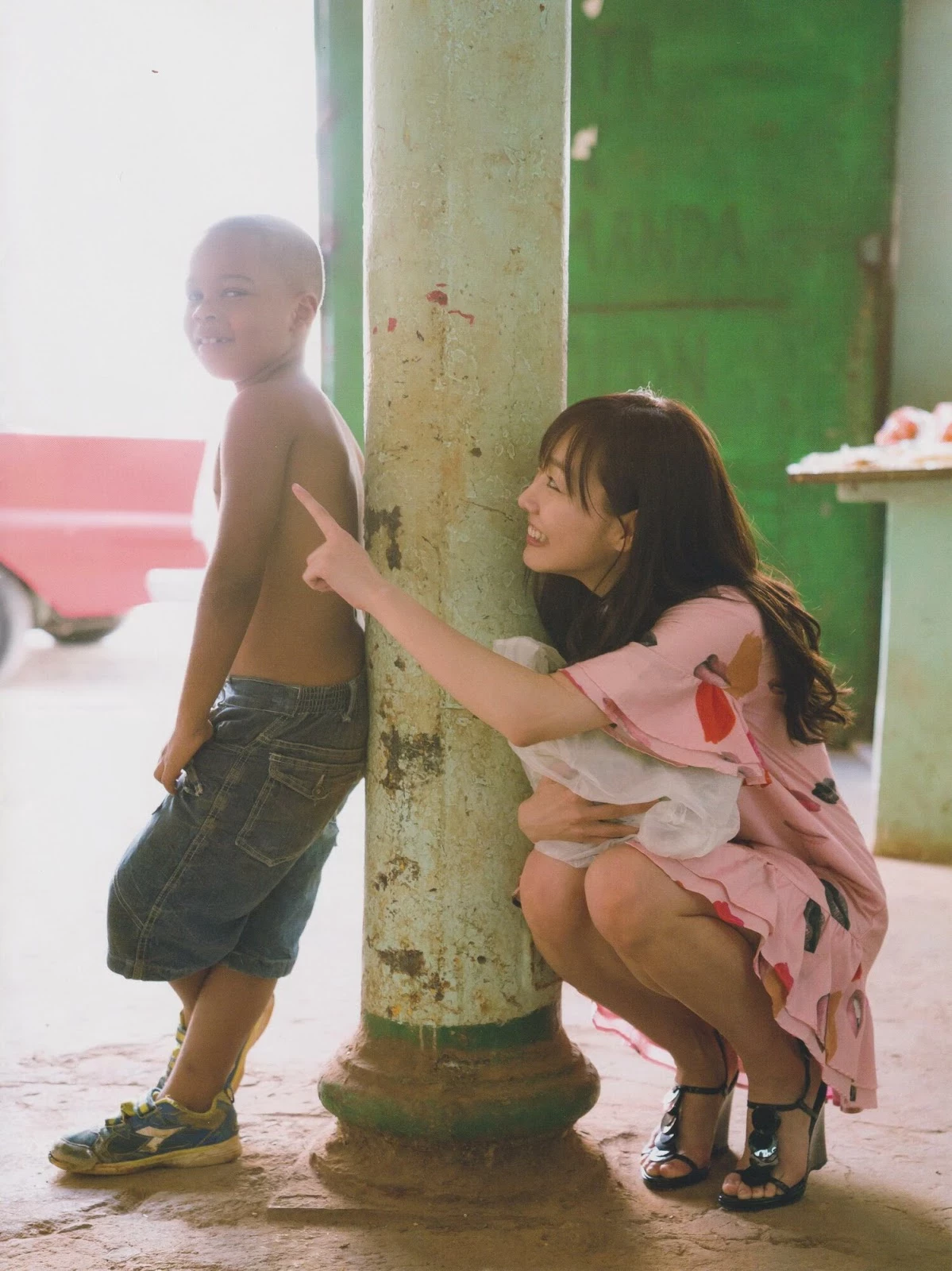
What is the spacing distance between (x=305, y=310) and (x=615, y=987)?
3.55 ft

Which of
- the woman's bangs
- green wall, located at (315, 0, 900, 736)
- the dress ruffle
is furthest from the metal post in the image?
green wall, located at (315, 0, 900, 736)

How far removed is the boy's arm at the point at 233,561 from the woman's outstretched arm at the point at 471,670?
0.58ft

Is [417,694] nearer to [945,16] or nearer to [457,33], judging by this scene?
[457,33]

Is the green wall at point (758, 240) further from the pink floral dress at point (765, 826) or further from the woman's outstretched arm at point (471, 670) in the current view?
the woman's outstretched arm at point (471, 670)

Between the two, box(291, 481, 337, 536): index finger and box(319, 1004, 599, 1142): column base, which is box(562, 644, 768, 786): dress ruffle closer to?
box(291, 481, 337, 536): index finger

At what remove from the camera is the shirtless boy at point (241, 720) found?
1.84 metres

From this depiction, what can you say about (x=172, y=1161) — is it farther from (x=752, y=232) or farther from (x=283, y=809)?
(x=752, y=232)

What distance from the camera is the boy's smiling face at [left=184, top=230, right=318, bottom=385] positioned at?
1911mm

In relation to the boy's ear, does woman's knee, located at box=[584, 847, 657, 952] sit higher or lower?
lower

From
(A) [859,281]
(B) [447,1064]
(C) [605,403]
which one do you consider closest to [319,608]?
(C) [605,403]

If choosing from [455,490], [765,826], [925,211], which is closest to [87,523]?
[925,211]

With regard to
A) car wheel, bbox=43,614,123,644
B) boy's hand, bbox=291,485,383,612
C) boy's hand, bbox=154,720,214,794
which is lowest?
car wheel, bbox=43,614,123,644

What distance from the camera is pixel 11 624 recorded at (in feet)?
20.7

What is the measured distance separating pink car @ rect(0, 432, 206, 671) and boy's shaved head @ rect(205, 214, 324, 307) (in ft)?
15.5
